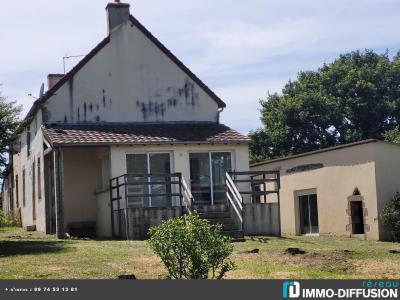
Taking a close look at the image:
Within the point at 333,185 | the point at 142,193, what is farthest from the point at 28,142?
the point at 333,185

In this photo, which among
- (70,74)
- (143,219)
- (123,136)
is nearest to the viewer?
(143,219)

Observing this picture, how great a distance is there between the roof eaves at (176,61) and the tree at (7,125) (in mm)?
9141

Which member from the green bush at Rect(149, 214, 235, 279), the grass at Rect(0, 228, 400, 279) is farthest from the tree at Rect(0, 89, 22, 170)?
the green bush at Rect(149, 214, 235, 279)

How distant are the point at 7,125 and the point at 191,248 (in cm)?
1075

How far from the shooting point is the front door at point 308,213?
31.5 metres

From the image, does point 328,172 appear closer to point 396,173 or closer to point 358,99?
point 396,173

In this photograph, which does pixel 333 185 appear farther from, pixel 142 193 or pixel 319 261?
pixel 319 261

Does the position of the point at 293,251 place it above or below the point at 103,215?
below

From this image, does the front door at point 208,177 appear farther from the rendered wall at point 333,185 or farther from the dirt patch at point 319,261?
the dirt patch at point 319,261

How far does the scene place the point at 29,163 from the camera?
33094 millimetres

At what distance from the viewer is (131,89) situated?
1149 inches

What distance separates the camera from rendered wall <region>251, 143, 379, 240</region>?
A: 2741 centimetres

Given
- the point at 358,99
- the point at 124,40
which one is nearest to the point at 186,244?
the point at 124,40

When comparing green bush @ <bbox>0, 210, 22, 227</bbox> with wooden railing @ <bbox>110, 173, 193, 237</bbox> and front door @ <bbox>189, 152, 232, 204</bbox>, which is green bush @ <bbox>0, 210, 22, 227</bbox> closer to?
wooden railing @ <bbox>110, 173, 193, 237</bbox>
